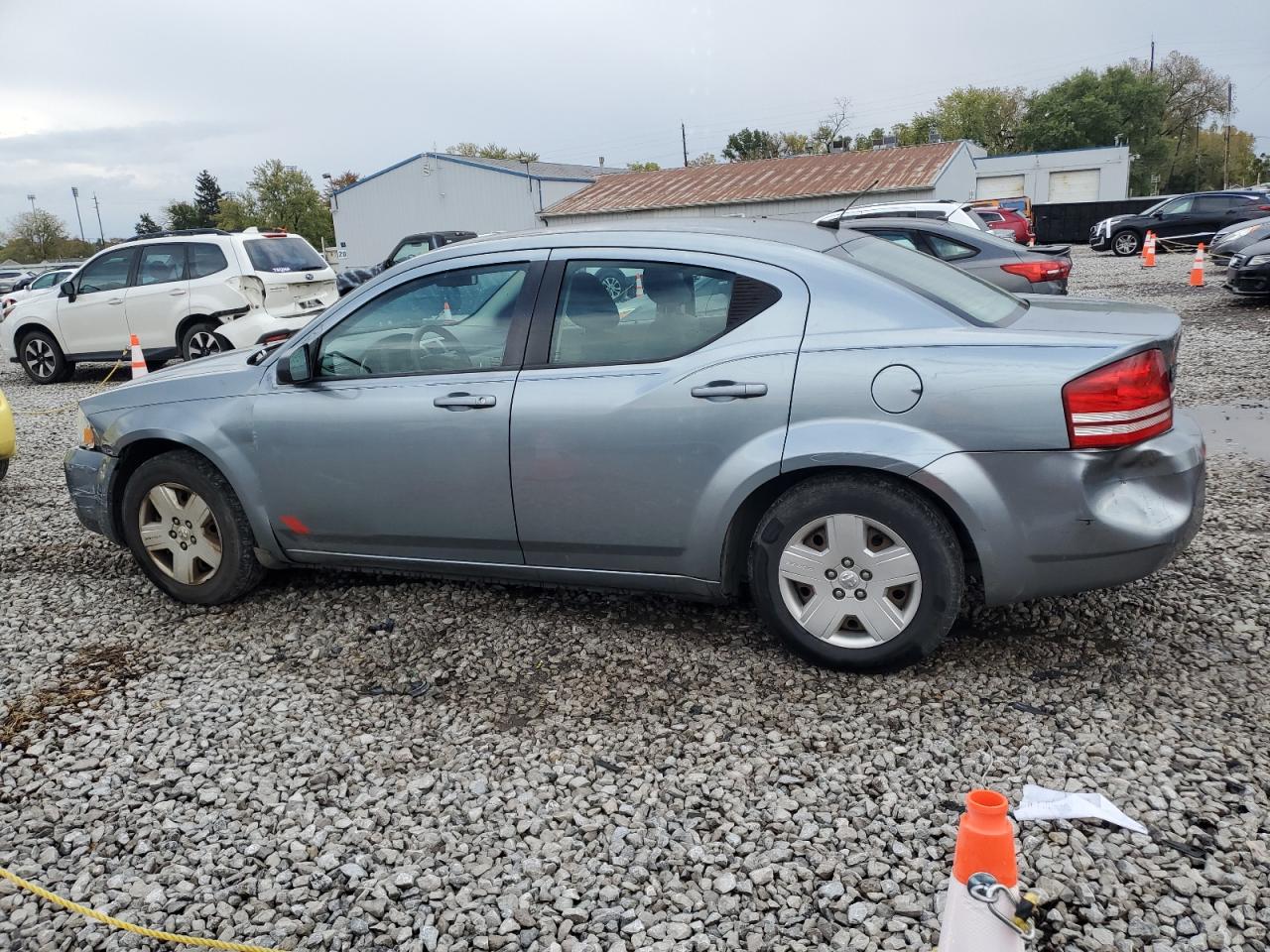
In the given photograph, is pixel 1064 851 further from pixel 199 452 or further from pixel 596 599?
pixel 199 452

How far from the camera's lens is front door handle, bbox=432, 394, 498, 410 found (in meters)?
3.92

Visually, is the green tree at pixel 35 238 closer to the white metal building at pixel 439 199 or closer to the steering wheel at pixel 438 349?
the white metal building at pixel 439 199

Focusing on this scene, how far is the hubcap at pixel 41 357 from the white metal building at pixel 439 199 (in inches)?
1109

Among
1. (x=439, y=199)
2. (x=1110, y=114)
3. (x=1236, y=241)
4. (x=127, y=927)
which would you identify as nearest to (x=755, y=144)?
(x=1110, y=114)

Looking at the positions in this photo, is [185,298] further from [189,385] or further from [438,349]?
[438,349]

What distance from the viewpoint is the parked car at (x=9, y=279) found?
3628 cm

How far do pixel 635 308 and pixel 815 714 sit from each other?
1.64 meters

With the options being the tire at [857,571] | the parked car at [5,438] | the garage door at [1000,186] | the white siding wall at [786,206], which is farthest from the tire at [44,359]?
the garage door at [1000,186]

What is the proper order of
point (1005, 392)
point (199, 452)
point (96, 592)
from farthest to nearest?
point (96, 592)
point (199, 452)
point (1005, 392)

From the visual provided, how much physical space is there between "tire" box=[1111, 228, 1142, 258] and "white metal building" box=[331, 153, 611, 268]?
2165 cm

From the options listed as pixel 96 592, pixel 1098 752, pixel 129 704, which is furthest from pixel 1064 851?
pixel 96 592

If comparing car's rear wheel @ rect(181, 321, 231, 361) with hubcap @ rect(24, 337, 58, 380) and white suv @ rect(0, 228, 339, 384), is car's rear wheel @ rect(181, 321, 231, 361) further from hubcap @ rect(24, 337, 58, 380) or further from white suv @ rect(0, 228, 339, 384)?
hubcap @ rect(24, 337, 58, 380)

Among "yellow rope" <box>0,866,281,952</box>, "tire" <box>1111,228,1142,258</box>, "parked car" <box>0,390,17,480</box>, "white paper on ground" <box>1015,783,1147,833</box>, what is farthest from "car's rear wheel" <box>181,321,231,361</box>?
"tire" <box>1111,228,1142,258</box>

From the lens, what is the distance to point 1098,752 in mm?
3102
